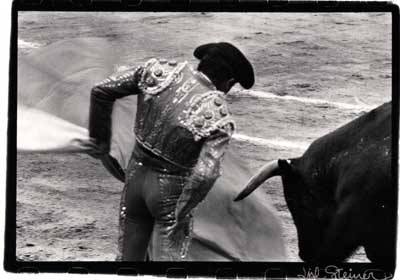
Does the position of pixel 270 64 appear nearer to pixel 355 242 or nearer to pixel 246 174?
pixel 246 174

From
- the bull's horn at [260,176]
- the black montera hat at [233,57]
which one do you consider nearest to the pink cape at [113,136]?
the bull's horn at [260,176]

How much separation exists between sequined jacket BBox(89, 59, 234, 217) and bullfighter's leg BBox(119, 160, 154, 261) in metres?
0.08

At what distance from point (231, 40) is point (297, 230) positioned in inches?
21.5

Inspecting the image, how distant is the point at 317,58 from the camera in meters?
2.97

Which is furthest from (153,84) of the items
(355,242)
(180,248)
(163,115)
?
(355,242)

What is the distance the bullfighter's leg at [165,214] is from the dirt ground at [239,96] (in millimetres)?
136

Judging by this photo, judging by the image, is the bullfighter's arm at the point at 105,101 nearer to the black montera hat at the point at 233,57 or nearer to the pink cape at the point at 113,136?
the pink cape at the point at 113,136

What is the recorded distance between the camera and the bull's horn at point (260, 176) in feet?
9.59

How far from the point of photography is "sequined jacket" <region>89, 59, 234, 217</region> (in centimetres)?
278

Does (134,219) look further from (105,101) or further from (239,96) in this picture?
(239,96)

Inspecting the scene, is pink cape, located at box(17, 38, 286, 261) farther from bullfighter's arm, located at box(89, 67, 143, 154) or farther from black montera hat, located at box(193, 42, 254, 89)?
black montera hat, located at box(193, 42, 254, 89)

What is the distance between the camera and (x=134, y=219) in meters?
2.86

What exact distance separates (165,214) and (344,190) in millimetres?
490
